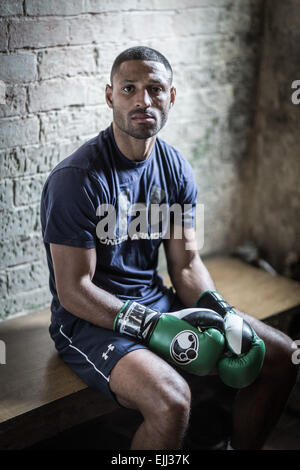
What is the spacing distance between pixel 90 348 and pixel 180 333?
39 cm

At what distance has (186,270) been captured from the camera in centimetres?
284

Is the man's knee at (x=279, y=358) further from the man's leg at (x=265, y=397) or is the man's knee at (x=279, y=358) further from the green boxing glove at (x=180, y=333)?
the green boxing glove at (x=180, y=333)

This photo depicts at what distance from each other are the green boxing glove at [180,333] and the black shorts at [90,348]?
0.06 meters

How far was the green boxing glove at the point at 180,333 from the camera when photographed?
2.35 meters

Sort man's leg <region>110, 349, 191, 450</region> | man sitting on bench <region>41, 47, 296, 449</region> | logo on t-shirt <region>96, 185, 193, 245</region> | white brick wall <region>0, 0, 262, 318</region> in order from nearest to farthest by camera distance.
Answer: man's leg <region>110, 349, 191, 450</region> < man sitting on bench <region>41, 47, 296, 449</region> < logo on t-shirt <region>96, 185, 193, 245</region> < white brick wall <region>0, 0, 262, 318</region>

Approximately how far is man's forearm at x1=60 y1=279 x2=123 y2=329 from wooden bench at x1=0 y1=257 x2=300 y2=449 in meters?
0.31

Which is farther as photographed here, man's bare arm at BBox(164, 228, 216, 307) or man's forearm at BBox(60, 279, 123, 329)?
man's bare arm at BBox(164, 228, 216, 307)

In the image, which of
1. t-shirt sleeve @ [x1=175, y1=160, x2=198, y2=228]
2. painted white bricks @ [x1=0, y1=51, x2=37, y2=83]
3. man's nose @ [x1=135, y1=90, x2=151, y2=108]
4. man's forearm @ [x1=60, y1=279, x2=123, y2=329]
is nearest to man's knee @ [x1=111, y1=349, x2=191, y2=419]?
man's forearm @ [x1=60, y1=279, x2=123, y2=329]

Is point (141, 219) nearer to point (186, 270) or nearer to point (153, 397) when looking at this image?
point (186, 270)

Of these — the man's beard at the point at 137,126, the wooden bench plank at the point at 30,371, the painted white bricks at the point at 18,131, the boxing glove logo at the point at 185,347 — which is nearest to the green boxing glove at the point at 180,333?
the boxing glove logo at the point at 185,347

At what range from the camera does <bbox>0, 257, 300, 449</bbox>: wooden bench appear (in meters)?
2.41

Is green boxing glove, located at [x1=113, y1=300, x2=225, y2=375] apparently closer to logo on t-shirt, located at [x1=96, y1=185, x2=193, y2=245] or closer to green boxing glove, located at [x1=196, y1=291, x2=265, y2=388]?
green boxing glove, located at [x1=196, y1=291, x2=265, y2=388]

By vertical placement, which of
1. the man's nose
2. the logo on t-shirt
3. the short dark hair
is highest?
the short dark hair
